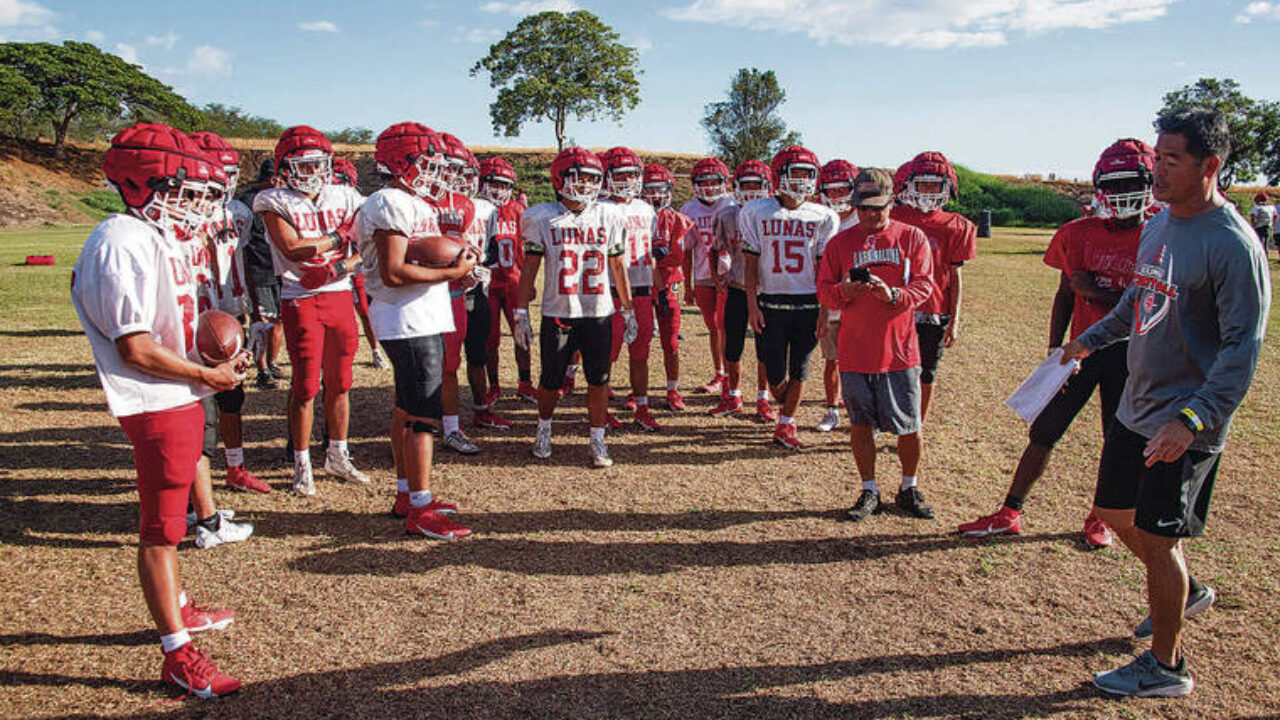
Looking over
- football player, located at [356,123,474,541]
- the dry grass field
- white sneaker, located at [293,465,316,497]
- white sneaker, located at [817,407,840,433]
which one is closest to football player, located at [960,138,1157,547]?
the dry grass field

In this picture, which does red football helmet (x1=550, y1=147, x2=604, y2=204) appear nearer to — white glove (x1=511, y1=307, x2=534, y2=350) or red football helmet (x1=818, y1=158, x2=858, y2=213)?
white glove (x1=511, y1=307, x2=534, y2=350)

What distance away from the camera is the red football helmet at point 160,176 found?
336cm

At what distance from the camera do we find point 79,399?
27.9 ft

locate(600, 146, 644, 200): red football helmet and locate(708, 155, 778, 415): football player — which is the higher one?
locate(600, 146, 644, 200): red football helmet

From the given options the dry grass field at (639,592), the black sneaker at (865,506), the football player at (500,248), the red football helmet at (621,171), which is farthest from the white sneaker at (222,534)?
the red football helmet at (621,171)

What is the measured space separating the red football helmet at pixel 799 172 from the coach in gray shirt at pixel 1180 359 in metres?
3.45

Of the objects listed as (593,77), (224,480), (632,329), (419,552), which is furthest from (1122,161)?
(593,77)

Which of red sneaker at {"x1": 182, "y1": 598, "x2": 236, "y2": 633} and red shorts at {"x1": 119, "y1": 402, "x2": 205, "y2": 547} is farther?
red sneaker at {"x1": 182, "y1": 598, "x2": 236, "y2": 633}

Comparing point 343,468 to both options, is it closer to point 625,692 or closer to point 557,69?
point 625,692

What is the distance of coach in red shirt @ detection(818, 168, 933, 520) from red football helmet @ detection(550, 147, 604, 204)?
2.01 meters

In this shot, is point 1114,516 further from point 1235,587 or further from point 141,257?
point 141,257

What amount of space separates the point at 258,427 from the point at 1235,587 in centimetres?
789

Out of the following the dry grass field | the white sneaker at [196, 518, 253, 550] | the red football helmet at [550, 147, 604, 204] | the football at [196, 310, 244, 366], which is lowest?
the dry grass field

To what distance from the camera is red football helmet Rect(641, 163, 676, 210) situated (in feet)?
31.6
